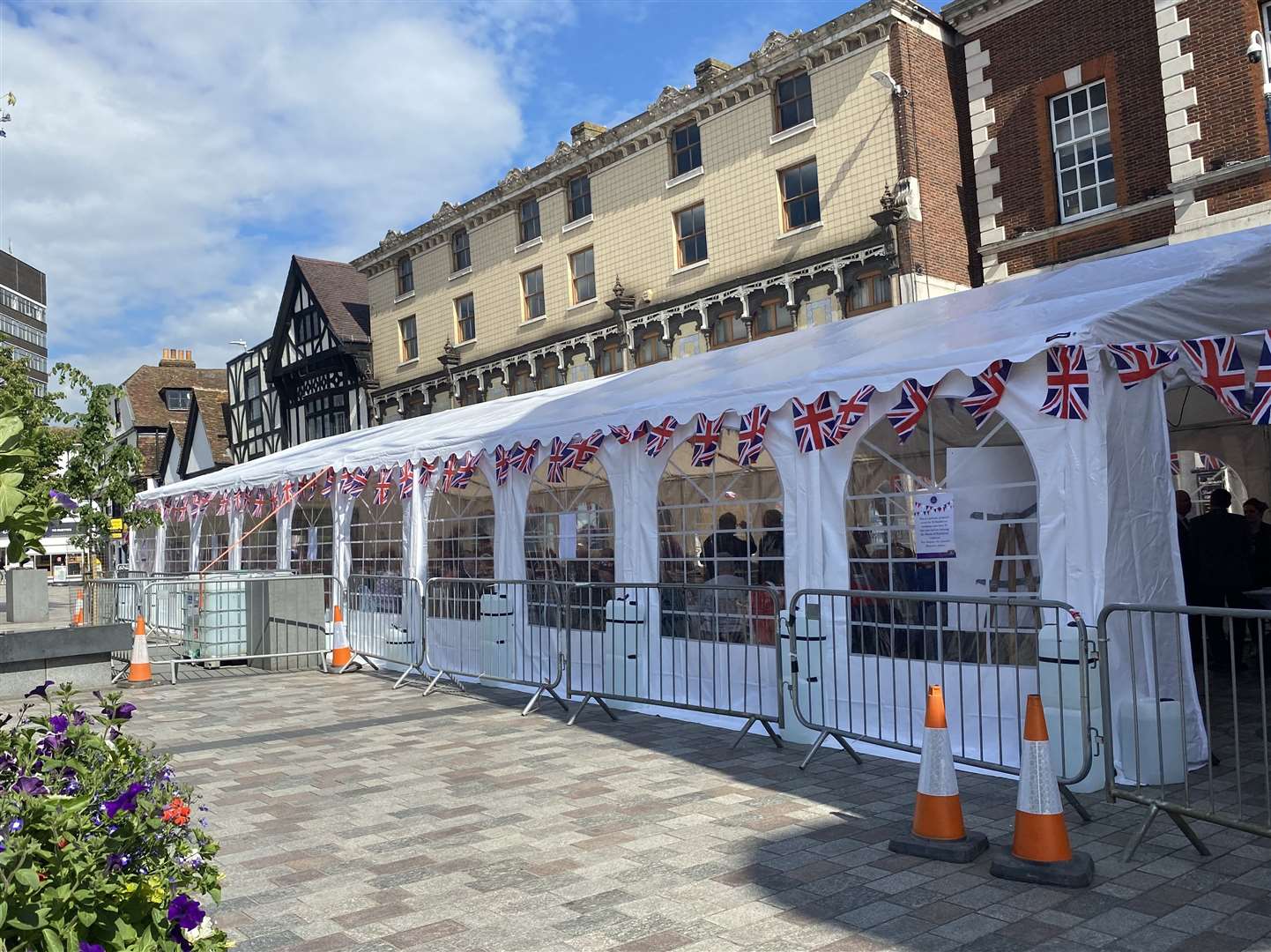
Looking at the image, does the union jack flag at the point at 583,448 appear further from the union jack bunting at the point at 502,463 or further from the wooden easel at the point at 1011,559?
the wooden easel at the point at 1011,559

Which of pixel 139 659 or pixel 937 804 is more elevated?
pixel 139 659

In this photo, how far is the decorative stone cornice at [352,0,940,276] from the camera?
63.8ft

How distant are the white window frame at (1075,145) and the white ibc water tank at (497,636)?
1197 centimetres

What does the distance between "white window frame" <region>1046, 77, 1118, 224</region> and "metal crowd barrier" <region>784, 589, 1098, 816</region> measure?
39.2 feet

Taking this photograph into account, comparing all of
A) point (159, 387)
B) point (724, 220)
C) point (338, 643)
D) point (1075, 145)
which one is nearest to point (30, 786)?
point (338, 643)

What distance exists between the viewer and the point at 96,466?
23344 mm

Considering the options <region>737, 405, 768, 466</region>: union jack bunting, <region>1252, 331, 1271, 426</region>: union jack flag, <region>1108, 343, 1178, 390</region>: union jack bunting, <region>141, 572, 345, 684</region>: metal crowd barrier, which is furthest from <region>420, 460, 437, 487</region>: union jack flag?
<region>1252, 331, 1271, 426</region>: union jack flag

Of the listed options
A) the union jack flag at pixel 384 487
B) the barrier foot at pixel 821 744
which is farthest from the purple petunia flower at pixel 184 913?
the union jack flag at pixel 384 487

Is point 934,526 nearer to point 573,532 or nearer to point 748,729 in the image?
point 748,729

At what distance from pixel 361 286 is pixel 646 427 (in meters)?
32.3

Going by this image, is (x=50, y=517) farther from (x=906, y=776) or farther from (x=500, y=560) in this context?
(x=500, y=560)

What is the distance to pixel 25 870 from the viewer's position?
2.42 m

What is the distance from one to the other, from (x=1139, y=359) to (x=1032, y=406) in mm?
703

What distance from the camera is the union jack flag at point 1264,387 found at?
6.10 metres
